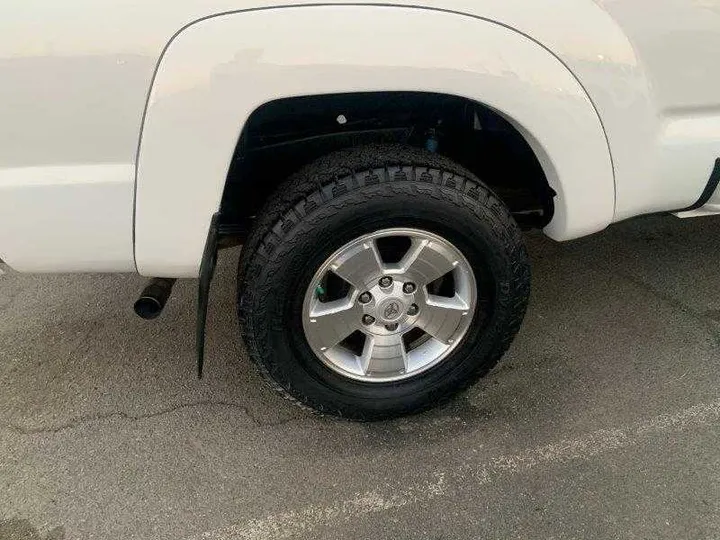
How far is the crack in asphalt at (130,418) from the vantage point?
2.30m

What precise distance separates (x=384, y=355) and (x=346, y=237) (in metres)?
0.52

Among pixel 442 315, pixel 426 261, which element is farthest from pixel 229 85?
pixel 442 315

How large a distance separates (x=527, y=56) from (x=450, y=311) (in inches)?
34.3

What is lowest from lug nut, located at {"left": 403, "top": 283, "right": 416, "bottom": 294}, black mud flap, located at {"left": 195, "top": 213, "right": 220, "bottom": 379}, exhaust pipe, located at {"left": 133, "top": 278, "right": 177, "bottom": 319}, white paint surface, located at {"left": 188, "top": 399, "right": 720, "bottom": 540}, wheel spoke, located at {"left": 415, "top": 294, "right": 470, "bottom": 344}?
white paint surface, located at {"left": 188, "top": 399, "right": 720, "bottom": 540}

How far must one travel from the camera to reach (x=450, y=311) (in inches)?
84.4

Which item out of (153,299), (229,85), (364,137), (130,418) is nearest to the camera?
(229,85)

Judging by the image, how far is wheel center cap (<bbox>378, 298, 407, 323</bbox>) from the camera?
2111mm

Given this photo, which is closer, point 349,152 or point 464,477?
point 349,152

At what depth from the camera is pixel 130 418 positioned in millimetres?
2352

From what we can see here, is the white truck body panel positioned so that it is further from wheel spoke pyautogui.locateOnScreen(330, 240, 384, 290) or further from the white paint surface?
the white paint surface

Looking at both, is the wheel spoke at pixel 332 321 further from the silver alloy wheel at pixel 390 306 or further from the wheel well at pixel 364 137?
the wheel well at pixel 364 137

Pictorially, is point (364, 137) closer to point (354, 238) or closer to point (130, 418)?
point (354, 238)

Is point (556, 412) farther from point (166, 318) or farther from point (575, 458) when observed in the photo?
point (166, 318)

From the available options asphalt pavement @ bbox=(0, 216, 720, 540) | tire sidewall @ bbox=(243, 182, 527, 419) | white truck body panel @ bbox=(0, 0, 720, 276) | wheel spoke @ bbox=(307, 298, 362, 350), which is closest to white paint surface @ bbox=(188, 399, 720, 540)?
asphalt pavement @ bbox=(0, 216, 720, 540)
